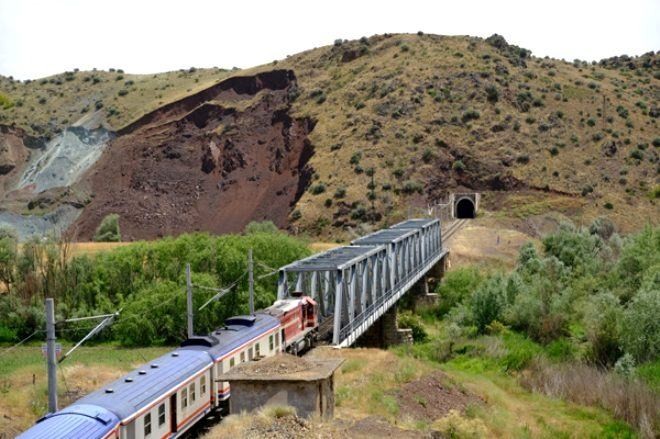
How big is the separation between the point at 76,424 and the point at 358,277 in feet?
71.4

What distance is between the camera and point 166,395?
20.0 m

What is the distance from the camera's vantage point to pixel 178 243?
53688 millimetres

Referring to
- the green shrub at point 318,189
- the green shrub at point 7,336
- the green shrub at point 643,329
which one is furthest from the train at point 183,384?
the green shrub at point 318,189

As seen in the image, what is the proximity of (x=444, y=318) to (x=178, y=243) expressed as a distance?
19857mm

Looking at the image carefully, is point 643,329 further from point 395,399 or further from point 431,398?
point 395,399

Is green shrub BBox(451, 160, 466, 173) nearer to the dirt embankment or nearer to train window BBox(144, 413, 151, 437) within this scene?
the dirt embankment

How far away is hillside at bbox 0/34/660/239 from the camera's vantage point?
272 ft

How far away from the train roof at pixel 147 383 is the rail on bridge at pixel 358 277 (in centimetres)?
1047

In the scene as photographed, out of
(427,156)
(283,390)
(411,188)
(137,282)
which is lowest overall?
(137,282)

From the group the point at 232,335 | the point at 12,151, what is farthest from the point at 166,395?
the point at 12,151

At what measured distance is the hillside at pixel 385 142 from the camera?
8300cm

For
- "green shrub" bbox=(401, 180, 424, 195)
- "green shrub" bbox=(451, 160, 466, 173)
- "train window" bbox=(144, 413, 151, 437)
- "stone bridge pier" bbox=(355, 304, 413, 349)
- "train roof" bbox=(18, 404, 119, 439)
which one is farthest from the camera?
"green shrub" bbox=(451, 160, 466, 173)

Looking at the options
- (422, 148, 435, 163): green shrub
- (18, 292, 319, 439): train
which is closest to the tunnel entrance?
(422, 148, 435, 163): green shrub

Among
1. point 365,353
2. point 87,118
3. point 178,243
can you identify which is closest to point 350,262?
point 365,353
